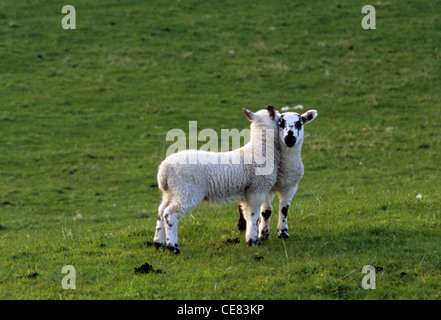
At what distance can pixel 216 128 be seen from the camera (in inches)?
864

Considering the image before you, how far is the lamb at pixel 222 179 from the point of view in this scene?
816cm

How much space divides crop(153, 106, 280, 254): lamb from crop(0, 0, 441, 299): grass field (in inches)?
20.1

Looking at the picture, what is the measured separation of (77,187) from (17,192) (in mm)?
1874

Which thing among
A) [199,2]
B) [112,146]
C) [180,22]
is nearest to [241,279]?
[112,146]

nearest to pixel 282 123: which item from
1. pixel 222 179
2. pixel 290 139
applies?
pixel 290 139

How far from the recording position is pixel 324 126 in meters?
22.3

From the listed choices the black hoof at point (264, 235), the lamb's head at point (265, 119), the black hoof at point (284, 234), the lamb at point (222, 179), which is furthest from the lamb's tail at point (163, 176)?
the black hoof at point (284, 234)

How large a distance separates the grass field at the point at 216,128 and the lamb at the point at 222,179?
511 mm

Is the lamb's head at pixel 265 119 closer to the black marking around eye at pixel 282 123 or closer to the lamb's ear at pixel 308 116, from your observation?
the black marking around eye at pixel 282 123

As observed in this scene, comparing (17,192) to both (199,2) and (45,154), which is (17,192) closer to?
(45,154)

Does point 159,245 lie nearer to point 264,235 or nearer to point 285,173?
point 264,235

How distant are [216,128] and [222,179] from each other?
13.6 metres

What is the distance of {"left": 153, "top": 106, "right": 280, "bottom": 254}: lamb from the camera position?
321 inches

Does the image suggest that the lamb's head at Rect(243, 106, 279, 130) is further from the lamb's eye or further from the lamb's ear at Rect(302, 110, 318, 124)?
the lamb's ear at Rect(302, 110, 318, 124)
